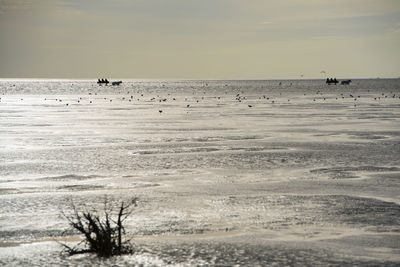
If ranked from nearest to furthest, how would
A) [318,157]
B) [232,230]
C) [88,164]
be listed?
[232,230] < [88,164] < [318,157]

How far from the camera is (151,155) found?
23.2m

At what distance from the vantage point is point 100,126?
126 feet

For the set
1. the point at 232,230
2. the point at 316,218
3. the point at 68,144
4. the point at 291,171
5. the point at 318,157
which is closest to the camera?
the point at 232,230

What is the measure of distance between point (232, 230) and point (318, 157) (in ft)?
36.7

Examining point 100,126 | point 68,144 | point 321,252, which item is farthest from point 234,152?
point 100,126

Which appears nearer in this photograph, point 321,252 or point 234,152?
point 321,252

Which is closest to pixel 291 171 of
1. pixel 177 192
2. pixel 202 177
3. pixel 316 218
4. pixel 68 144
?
pixel 202 177

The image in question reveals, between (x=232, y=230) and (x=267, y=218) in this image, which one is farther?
(x=267, y=218)

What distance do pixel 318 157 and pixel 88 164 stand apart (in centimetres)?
866

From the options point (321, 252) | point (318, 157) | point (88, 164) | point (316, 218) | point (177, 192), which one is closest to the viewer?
point (321, 252)

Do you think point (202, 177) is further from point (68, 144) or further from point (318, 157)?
point (68, 144)

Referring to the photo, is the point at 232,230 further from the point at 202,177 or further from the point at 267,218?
the point at 202,177

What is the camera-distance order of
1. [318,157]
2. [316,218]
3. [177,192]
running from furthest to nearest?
[318,157] → [177,192] → [316,218]

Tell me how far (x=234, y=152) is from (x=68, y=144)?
327 inches
